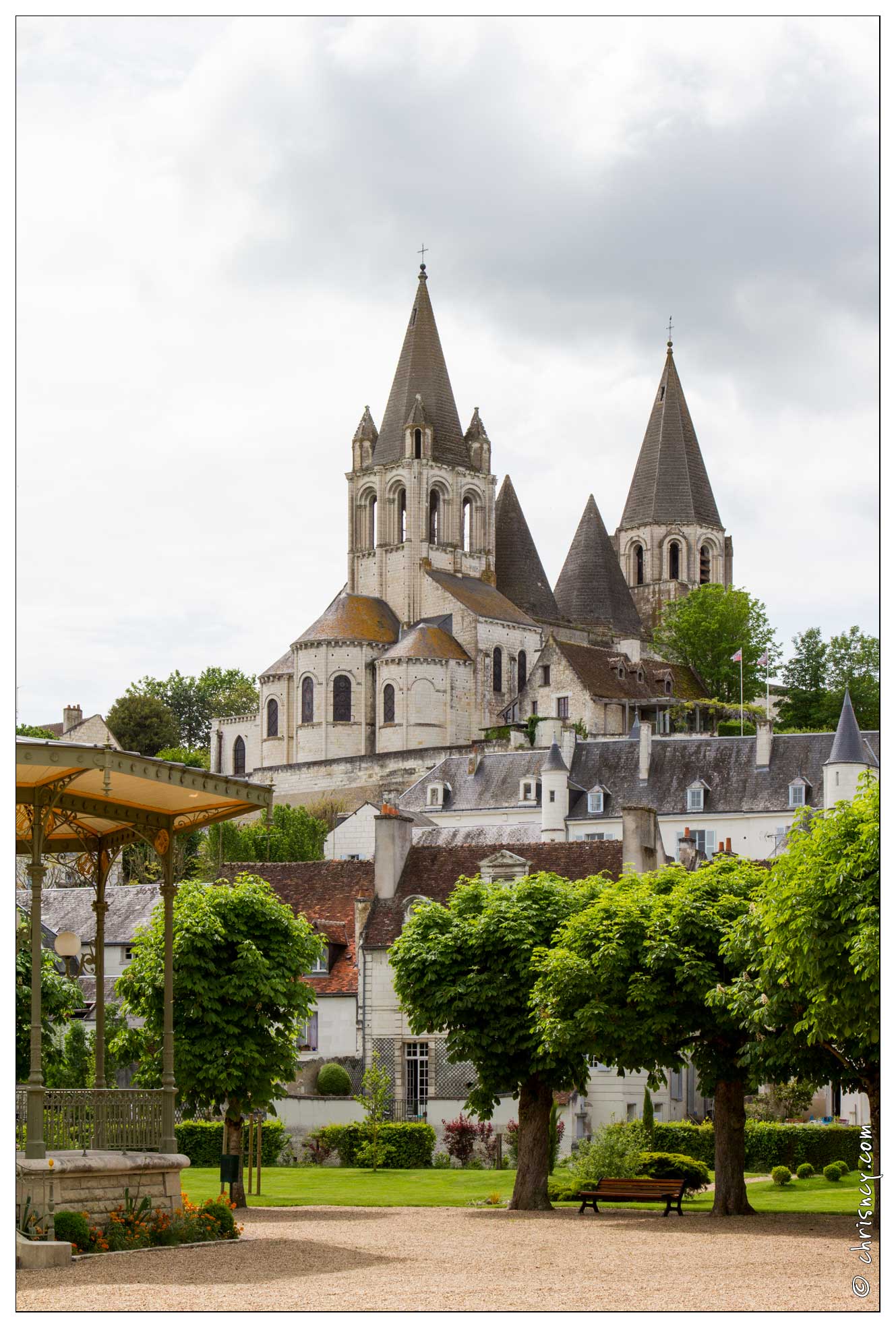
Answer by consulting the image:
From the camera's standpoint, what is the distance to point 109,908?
47.9m

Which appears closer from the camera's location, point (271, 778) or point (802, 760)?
point (802, 760)

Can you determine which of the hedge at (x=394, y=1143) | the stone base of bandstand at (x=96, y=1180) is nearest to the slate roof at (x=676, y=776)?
the hedge at (x=394, y=1143)

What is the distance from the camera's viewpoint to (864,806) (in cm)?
1798

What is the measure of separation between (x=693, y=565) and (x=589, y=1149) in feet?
321

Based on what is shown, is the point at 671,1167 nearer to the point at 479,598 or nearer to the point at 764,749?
the point at 764,749

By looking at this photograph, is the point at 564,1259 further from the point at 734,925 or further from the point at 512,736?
the point at 512,736

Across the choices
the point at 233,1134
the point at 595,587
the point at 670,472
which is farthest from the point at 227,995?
the point at 670,472

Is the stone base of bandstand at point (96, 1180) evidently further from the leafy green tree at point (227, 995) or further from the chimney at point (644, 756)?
the chimney at point (644, 756)

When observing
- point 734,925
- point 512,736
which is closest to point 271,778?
point 512,736

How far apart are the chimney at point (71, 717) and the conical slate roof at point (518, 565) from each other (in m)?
31.0

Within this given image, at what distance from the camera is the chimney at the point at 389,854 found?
42.6m

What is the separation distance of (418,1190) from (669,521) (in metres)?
96.9

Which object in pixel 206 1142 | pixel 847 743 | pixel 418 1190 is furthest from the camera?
pixel 847 743
